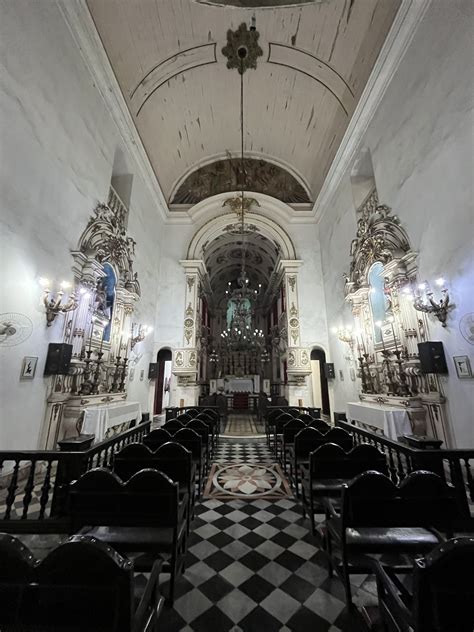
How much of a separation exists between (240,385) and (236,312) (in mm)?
7115

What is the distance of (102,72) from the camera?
233 inches

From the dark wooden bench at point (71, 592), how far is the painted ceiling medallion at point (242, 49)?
32.6 feet

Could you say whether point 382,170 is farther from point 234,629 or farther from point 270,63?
point 234,629

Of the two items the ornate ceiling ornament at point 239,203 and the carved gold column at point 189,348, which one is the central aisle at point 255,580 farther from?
the ornate ceiling ornament at point 239,203

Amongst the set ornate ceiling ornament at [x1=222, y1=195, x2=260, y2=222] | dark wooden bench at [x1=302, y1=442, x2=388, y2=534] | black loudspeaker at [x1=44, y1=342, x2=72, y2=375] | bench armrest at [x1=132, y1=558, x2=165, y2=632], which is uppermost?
ornate ceiling ornament at [x1=222, y1=195, x2=260, y2=222]

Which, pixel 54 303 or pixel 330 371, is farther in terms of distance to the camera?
pixel 330 371

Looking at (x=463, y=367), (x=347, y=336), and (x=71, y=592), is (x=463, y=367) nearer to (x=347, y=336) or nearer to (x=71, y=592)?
(x=347, y=336)

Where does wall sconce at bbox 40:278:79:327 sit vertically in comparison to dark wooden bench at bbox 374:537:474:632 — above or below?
above

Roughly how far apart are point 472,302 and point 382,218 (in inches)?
120

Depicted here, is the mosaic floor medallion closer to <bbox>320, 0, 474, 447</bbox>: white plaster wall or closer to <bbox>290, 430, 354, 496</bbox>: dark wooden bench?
<bbox>290, 430, 354, 496</bbox>: dark wooden bench

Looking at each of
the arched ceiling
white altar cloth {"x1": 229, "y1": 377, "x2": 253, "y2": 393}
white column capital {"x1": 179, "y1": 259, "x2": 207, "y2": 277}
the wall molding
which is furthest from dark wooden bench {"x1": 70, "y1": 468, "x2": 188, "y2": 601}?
white altar cloth {"x1": 229, "y1": 377, "x2": 253, "y2": 393}

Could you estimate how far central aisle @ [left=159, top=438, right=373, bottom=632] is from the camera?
161cm

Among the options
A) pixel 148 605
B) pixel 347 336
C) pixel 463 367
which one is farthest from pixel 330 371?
pixel 148 605

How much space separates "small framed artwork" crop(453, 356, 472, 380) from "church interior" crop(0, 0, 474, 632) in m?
0.07
